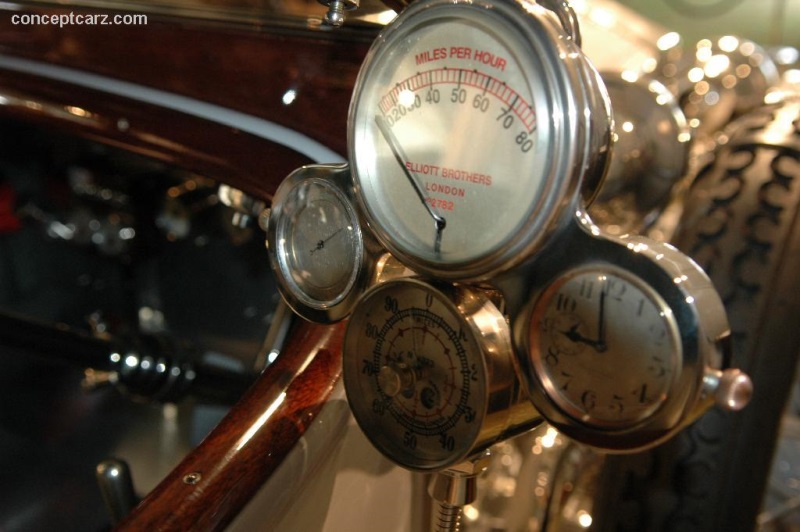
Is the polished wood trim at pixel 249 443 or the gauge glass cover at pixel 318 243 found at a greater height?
the gauge glass cover at pixel 318 243

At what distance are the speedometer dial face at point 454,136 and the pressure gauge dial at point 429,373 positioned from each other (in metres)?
0.03

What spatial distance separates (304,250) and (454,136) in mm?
170

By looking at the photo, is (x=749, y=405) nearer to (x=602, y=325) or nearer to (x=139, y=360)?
(x=602, y=325)

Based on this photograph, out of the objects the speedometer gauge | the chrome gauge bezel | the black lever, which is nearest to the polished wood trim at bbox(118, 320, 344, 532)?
the chrome gauge bezel

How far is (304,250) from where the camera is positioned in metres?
0.61

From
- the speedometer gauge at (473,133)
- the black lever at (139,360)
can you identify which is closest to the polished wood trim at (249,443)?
the speedometer gauge at (473,133)

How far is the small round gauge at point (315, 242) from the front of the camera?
1.89 feet

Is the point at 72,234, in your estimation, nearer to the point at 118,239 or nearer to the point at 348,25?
the point at 118,239

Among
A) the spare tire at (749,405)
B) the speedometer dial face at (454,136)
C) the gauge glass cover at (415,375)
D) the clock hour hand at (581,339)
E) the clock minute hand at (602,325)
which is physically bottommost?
the spare tire at (749,405)

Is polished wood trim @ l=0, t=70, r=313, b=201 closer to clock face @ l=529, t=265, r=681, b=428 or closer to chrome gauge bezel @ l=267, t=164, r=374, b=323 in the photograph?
chrome gauge bezel @ l=267, t=164, r=374, b=323

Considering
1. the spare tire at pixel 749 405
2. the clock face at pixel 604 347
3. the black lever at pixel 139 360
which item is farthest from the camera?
the black lever at pixel 139 360

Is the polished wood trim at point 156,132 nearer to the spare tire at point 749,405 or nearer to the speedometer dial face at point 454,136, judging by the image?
the speedometer dial face at point 454,136

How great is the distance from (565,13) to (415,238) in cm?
20

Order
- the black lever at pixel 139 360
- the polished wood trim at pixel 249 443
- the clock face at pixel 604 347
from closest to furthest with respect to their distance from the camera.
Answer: the clock face at pixel 604 347, the polished wood trim at pixel 249 443, the black lever at pixel 139 360
